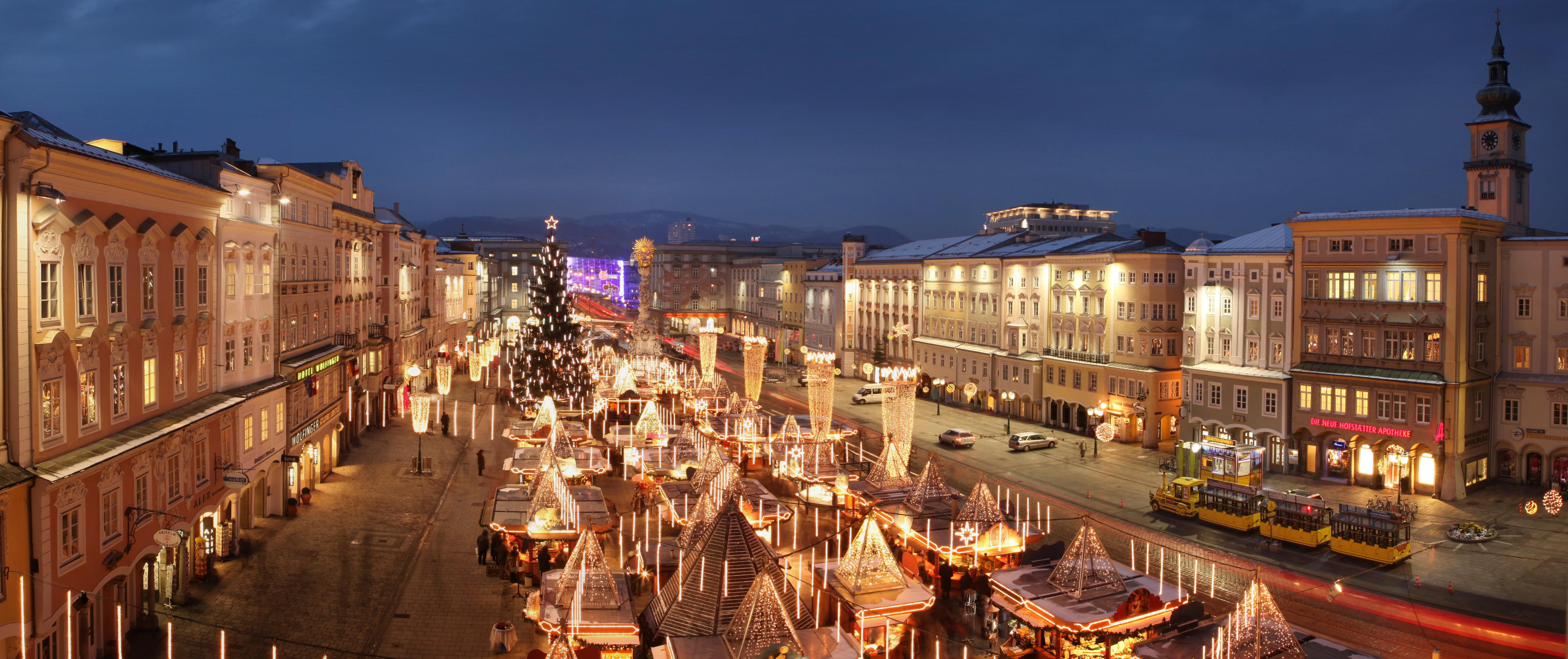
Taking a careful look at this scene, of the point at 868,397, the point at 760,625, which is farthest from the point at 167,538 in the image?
the point at 868,397

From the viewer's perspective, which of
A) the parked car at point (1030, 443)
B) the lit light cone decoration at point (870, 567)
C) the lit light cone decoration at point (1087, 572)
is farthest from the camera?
the parked car at point (1030, 443)

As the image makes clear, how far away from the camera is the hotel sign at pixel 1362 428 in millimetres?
39812

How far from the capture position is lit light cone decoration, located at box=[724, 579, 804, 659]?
57.8ft

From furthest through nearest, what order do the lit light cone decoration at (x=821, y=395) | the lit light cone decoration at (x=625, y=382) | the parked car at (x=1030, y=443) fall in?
the lit light cone decoration at (x=625, y=382), the parked car at (x=1030, y=443), the lit light cone decoration at (x=821, y=395)

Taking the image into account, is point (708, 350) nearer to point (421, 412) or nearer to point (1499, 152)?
point (421, 412)

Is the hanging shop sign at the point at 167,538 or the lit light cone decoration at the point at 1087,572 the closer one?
the lit light cone decoration at the point at 1087,572

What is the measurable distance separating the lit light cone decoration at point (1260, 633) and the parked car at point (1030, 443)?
1259 inches

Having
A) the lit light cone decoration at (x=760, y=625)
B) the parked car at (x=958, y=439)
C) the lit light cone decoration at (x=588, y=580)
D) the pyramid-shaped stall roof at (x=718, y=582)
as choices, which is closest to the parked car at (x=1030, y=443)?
the parked car at (x=958, y=439)

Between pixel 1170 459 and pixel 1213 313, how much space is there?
7.96 m

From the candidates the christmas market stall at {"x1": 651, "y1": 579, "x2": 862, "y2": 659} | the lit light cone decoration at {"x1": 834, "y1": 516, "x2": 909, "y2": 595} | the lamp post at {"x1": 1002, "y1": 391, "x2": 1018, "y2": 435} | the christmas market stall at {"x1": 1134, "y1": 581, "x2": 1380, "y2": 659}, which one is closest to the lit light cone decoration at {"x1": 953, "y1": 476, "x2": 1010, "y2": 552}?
the lit light cone decoration at {"x1": 834, "y1": 516, "x2": 909, "y2": 595}

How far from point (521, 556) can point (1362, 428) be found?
34.6 metres

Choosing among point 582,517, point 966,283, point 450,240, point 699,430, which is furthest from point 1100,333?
point 450,240

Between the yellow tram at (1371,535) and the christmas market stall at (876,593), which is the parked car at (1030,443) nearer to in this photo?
the yellow tram at (1371,535)

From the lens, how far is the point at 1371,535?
29609 millimetres
